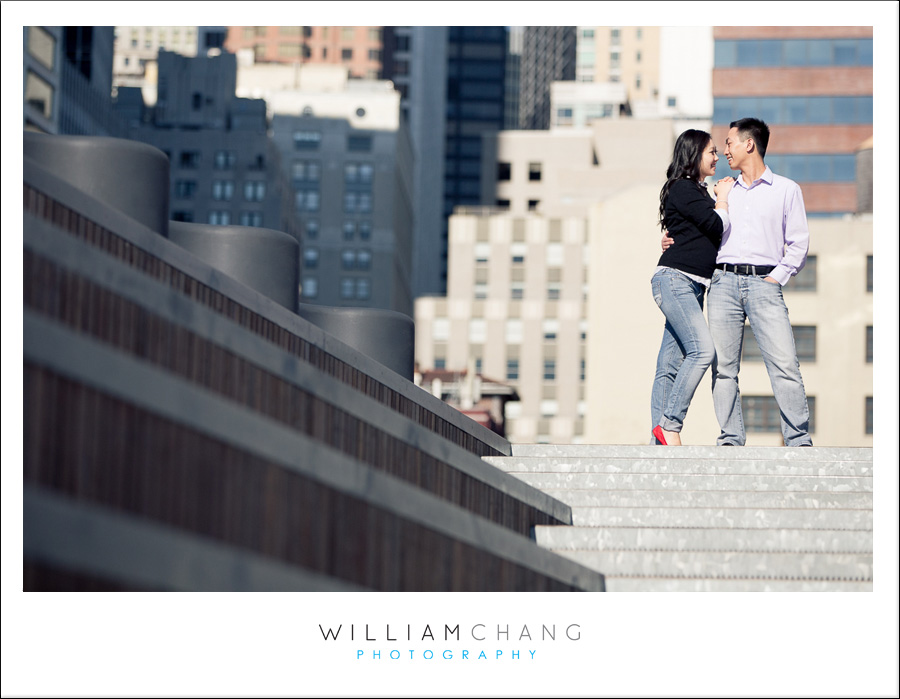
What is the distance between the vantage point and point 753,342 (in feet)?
198

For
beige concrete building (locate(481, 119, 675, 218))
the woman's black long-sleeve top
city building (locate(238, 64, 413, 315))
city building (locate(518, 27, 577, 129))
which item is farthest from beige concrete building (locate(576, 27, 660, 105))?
the woman's black long-sleeve top

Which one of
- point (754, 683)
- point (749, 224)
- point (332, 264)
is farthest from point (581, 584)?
point (332, 264)

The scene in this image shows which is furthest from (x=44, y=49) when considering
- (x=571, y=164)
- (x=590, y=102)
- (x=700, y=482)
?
(x=590, y=102)

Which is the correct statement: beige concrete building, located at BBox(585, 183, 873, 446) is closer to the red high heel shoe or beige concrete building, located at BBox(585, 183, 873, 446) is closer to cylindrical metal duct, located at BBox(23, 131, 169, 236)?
the red high heel shoe

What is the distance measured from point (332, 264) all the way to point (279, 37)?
3537 cm

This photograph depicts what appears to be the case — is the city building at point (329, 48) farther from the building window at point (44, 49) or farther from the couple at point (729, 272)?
the couple at point (729, 272)

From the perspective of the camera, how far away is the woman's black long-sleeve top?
299 inches

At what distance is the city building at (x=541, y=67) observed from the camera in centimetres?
16350

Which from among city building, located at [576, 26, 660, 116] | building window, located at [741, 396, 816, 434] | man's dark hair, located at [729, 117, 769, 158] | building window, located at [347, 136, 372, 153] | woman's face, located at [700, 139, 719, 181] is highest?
city building, located at [576, 26, 660, 116]

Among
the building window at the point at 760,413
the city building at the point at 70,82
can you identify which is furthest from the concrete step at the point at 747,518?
the city building at the point at 70,82

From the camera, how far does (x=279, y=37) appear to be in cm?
13925

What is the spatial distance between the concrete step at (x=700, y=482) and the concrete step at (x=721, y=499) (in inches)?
4.7

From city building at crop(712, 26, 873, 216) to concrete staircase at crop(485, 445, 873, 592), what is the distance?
7561cm

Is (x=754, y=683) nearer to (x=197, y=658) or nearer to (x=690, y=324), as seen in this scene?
(x=197, y=658)
